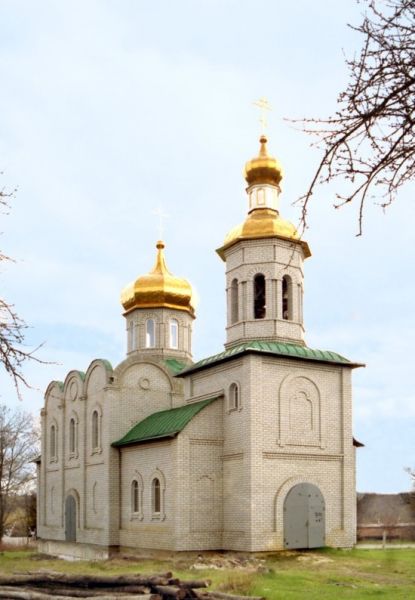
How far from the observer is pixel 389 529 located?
38.8 m

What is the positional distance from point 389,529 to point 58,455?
18.0m

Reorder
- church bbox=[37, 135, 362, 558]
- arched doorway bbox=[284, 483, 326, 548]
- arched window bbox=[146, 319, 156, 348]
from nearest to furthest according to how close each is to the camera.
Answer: arched doorway bbox=[284, 483, 326, 548]
church bbox=[37, 135, 362, 558]
arched window bbox=[146, 319, 156, 348]

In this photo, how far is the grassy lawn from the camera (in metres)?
12.9

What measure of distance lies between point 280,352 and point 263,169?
5.44 meters

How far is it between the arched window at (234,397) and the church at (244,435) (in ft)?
0.09

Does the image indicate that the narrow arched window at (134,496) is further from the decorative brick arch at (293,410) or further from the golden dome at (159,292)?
the golden dome at (159,292)

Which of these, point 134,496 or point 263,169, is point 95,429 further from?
point 263,169

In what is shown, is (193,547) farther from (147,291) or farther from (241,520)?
(147,291)

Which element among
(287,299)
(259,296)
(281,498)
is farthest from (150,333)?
(281,498)

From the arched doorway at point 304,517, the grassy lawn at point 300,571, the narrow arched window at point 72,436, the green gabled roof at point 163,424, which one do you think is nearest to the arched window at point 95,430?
the green gabled roof at point 163,424

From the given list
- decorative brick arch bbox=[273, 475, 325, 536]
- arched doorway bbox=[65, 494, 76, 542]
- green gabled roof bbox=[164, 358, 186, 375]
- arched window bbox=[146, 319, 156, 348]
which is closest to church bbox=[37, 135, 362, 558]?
decorative brick arch bbox=[273, 475, 325, 536]

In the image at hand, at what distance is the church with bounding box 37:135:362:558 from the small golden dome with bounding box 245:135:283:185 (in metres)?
0.03

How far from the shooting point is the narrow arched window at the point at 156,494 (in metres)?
21.2

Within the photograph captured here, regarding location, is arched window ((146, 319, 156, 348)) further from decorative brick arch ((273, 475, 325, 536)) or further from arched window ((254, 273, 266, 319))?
decorative brick arch ((273, 475, 325, 536))
